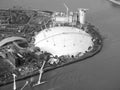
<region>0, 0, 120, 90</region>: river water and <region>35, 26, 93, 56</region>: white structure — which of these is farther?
<region>35, 26, 93, 56</region>: white structure

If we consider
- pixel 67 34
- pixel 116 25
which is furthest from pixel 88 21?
pixel 67 34

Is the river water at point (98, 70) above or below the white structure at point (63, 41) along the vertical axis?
below

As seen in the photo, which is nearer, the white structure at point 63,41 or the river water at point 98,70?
the river water at point 98,70

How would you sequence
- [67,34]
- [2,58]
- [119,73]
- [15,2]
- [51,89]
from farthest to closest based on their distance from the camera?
[15,2] < [67,34] < [2,58] < [119,73] < [51,89]

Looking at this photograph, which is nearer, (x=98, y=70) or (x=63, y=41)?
(x=98, y=70)

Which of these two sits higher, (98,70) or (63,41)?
(63,41)

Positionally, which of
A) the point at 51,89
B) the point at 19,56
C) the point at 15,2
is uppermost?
the point at 15,2

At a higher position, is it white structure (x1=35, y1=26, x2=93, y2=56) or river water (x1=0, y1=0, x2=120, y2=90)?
white structure (x1=35, y1=26, x2=93, y2=56)

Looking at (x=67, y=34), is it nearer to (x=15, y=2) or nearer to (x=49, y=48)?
(x=49, y=48)
